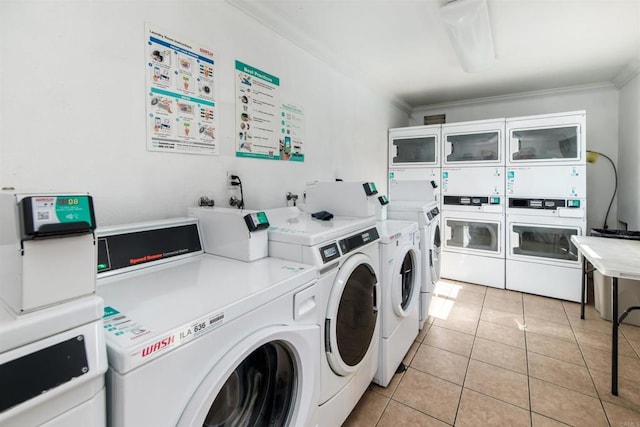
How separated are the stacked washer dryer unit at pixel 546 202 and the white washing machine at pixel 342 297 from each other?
8.43 feet

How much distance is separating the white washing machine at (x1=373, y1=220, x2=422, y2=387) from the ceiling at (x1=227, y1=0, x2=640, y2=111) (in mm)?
1526

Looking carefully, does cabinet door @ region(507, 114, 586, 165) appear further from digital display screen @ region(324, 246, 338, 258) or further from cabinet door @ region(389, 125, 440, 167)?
digital display screen @ region(324, 246, 338, 258)

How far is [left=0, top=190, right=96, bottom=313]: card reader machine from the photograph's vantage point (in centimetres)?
54

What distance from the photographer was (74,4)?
118 cm

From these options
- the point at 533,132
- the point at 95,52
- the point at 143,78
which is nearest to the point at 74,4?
the point at 95,52

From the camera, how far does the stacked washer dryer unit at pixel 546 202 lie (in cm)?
304

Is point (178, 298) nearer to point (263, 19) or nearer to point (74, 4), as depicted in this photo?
point (74, 4)

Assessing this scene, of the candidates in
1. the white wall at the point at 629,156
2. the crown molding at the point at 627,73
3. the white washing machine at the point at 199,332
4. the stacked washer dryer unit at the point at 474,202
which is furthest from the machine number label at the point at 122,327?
the crown molding at the point at 627,73

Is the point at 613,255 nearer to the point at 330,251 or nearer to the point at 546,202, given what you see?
the point at 546,202

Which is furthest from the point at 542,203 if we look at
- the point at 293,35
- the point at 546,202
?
the point at 293,35

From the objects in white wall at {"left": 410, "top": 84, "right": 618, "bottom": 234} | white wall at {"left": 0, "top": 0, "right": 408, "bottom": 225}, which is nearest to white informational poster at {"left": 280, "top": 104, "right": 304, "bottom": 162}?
white wall at {"left": 0, "top": 0, "right": 408, "bottom": 225}

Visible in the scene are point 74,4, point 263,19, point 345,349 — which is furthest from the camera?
point 263,19

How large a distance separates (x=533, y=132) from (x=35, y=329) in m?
4.16

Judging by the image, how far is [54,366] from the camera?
1.70ft
